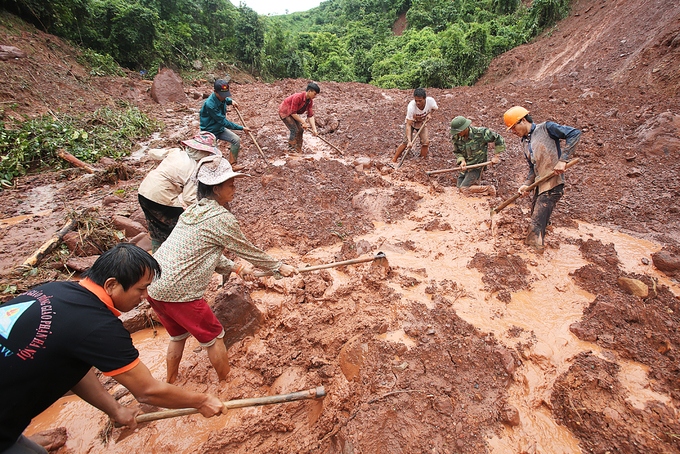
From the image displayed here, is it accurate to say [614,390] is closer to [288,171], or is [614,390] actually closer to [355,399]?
[355,399]

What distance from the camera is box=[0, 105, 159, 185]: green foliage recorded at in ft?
20.0

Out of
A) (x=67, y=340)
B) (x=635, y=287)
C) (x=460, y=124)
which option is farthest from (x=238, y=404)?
(x=460, y=124)

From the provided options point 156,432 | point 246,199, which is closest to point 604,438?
point 156,432

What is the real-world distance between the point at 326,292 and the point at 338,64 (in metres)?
17.1

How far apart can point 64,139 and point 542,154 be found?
8.60 meters

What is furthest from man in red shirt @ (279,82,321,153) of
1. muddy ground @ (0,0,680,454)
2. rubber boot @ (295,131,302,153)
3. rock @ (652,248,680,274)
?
rock @ (652,248,680,274)

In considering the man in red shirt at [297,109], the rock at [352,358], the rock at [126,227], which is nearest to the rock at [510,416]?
the rock at [352,358]

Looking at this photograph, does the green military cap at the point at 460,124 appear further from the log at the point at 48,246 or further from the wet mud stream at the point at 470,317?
the log at the point at 48,246

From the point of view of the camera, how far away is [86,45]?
11.5m

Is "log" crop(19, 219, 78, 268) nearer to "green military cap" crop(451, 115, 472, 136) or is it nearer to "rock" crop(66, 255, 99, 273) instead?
"rock" crop(66, 255, 99, 273)

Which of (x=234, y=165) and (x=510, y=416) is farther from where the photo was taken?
(x=234, y=165)

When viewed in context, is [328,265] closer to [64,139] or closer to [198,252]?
[198,252]

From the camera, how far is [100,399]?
1707 mm

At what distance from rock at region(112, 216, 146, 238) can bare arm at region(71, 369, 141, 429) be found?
2.91m
